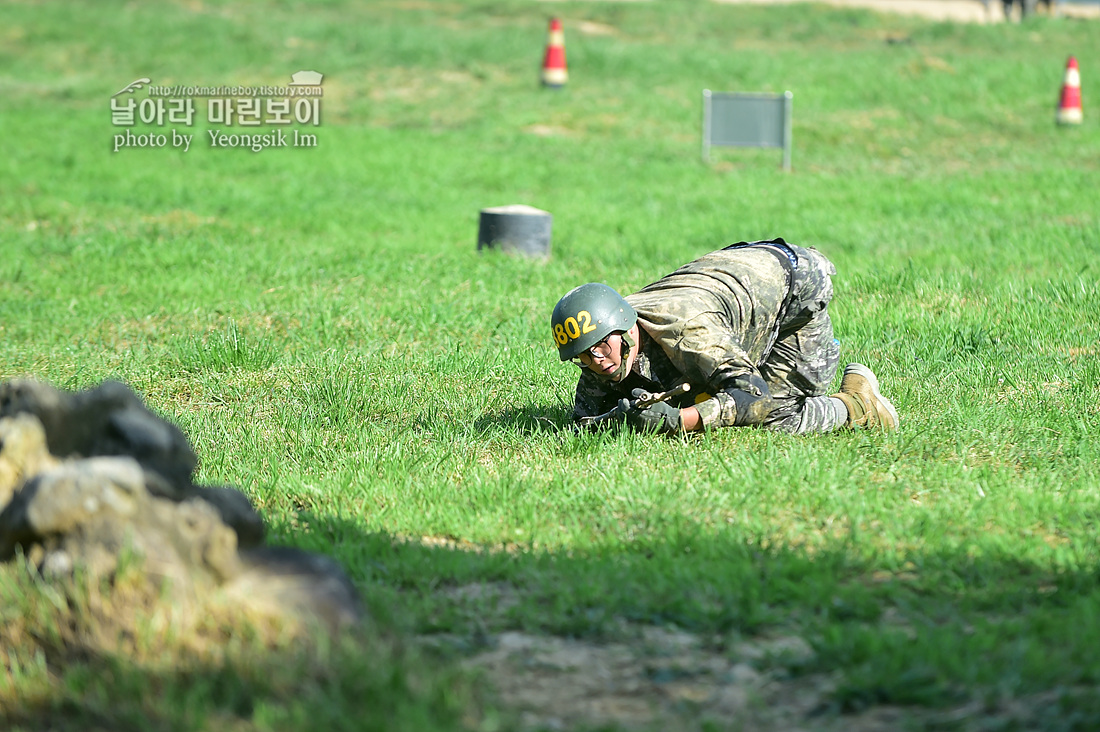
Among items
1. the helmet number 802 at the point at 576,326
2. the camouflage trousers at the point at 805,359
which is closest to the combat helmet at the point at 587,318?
the helmet number 802 at the point at 576,326

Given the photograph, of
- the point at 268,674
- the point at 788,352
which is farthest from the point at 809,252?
the point at 268,674

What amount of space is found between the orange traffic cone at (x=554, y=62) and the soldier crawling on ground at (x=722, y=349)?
1222 cm

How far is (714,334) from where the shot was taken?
5.10 meters

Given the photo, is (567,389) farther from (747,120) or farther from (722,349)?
(747,120)

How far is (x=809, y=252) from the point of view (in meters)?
5.75

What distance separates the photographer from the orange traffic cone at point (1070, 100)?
1539 cm

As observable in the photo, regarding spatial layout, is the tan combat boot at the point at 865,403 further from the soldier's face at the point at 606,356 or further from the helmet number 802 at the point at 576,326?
the helmet number 802 at the point at 576,326

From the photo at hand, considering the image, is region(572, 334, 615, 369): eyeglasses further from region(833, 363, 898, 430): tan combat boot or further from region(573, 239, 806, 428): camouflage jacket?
region(833, 363, 898, 430): tan combat boot

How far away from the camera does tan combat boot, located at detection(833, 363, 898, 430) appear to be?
554cm

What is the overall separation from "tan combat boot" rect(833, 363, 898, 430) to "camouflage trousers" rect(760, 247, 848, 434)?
0.18 feet

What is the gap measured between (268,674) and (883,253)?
7.65 metres

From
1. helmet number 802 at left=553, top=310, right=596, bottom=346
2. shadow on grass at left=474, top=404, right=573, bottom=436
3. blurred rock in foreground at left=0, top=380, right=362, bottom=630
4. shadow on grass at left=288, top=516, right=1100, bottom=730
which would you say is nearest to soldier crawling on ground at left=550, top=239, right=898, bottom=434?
helmet number 802 at left=553, top=310, right=596, bottom=346

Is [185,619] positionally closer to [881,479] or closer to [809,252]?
[881,479]

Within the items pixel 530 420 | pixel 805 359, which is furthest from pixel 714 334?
pixel 530 420
